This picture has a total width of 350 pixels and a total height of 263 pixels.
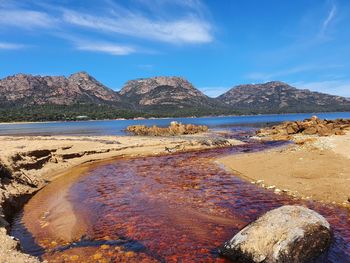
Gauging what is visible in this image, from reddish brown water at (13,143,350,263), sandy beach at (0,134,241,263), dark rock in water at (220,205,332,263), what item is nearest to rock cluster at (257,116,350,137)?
sandy beach at (0,134,241,263)

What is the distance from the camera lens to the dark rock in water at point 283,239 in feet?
29.1

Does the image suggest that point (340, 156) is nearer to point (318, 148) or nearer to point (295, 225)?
point (318, 148)

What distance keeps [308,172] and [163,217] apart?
10239mm

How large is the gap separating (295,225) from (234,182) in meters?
10.7

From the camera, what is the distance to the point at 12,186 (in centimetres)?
1702

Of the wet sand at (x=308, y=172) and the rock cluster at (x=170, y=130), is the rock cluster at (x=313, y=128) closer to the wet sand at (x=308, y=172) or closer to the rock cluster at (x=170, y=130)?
the rock cluster at (x=170, y=130)

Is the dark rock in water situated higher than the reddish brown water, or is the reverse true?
the dark rock in water

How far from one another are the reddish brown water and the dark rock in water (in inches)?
19.0

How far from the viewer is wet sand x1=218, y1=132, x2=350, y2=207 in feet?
52.1

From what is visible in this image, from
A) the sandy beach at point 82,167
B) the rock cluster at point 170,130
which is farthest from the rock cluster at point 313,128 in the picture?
the sandy beach at point 82,167

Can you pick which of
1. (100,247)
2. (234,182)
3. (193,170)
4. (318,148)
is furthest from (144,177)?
(318,148)

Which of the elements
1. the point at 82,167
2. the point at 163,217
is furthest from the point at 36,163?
the point at 163,217

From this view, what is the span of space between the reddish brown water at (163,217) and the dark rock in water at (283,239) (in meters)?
0.48

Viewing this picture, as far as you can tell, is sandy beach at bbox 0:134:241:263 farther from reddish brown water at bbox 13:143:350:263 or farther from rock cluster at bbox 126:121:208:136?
rock cluster at bbox 126:121:208:136
